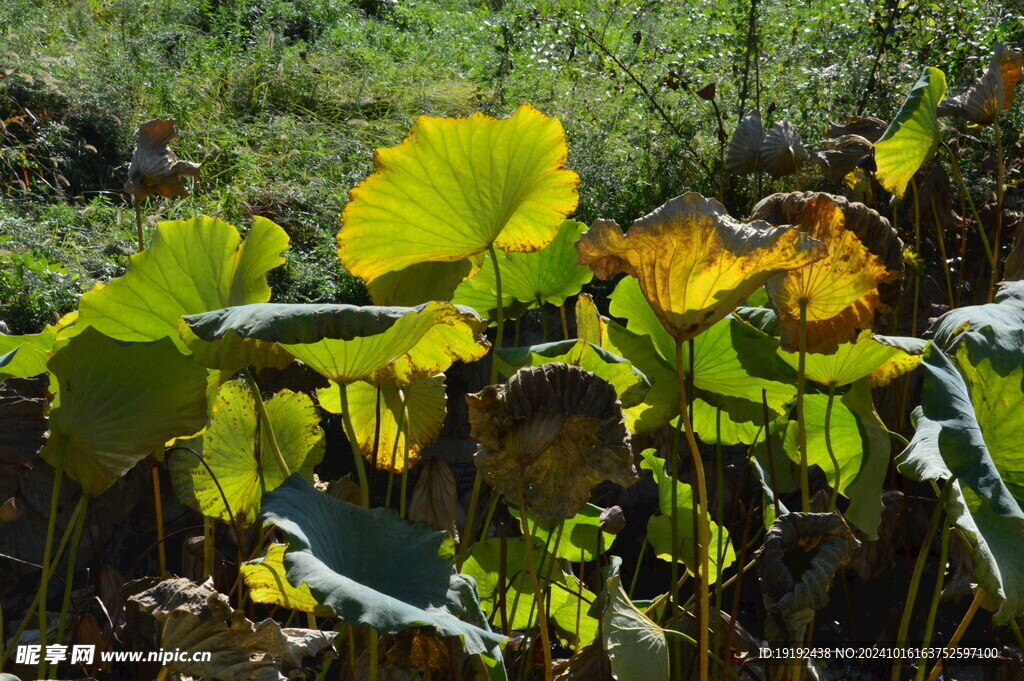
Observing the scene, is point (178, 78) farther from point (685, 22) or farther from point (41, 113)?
point (685, 22)

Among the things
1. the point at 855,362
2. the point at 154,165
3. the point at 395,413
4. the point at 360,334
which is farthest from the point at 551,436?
the point at 154,165

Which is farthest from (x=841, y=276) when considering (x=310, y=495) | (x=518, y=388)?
(x=310, y=495)

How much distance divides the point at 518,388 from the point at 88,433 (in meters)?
0.57

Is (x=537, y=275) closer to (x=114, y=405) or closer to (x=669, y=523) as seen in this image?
(x=669, y=523)

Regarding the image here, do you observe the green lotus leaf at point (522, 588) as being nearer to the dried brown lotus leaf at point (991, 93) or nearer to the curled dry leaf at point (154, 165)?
the curled dry leaf at point (154, 165)

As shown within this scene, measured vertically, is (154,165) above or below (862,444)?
above

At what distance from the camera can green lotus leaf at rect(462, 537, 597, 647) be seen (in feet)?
5.12

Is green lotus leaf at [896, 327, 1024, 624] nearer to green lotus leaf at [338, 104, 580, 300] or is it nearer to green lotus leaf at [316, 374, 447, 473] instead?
green lotus leaf at [338, 104, 580, 300]

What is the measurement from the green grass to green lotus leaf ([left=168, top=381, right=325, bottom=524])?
1245 millimetres

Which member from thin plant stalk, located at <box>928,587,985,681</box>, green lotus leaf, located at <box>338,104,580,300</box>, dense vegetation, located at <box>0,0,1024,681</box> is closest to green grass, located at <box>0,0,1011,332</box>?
dense vegetation, located at <box>0,0,1024,681</box>

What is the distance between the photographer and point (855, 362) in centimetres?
136

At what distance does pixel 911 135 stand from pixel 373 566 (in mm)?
1541

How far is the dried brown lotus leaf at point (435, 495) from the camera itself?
4.99 feet

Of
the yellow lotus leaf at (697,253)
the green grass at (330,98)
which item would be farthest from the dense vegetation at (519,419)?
the green grass at (330,98)
